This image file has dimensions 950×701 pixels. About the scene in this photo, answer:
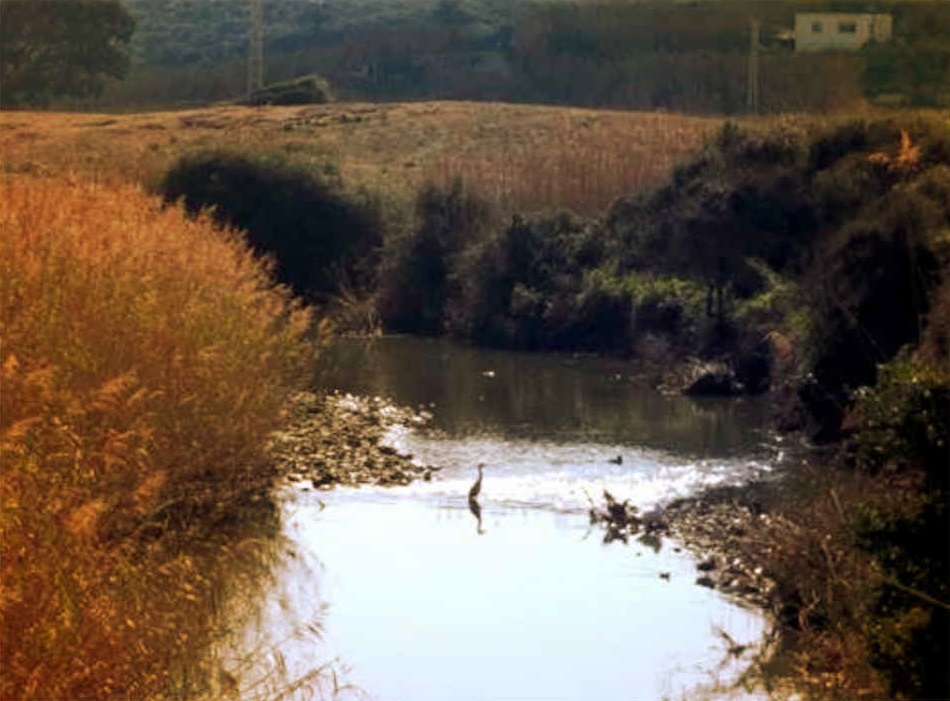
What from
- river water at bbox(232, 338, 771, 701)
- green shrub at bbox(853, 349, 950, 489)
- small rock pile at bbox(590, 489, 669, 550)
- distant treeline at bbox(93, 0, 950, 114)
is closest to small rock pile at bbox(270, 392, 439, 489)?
river water at bbox(232, 338, 771, 701)

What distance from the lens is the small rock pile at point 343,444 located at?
1981 cm

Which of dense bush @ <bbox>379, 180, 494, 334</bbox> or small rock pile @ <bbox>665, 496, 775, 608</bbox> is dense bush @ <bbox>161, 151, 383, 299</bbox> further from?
small rock pile @ <bbox>665, 496, 775, 608</bbox>

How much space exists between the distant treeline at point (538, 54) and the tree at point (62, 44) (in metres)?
0.71

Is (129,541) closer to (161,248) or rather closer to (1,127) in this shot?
(161,248)

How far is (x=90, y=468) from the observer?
11.0 m

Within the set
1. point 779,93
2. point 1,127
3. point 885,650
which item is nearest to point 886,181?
point 779,93

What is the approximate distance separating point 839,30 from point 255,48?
1057 inches

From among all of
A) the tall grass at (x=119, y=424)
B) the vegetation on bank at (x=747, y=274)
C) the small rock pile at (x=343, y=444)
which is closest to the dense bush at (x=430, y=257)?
the vegetation on bank at (x=747, y=274)

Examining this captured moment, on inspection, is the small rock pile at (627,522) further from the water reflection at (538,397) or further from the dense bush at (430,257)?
the dense bush at (430,257)

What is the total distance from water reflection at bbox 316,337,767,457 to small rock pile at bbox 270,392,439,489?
84cm

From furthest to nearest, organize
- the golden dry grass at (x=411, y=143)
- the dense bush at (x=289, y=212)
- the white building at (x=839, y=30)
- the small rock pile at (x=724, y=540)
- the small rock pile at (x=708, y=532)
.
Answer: the golden dry grass at (x=411, y=143) < the dense bush at (x=289, y=212) < the white building at (x=839, y=30) < the small rock pile at (x=708, y=532) < the small rock pile at (x=724, y=540)

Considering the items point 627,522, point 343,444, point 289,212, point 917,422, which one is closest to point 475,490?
point 627,522

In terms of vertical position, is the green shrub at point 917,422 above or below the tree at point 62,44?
above

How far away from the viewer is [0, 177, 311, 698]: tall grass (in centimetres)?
905
